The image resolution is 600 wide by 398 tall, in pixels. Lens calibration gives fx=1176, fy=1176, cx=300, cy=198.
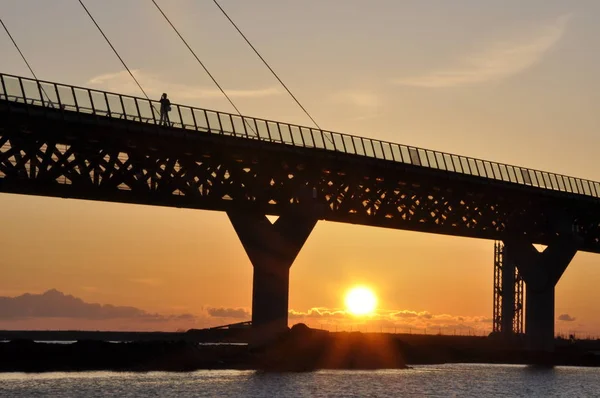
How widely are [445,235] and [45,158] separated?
50942 millimetres

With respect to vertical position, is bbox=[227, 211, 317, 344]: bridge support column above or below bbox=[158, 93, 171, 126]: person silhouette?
below

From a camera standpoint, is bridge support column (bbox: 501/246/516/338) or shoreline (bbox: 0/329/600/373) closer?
shoreline (bbox: 0/329/600/373)

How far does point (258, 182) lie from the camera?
10456 centimetres

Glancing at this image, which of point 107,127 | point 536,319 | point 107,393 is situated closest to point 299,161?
point 107,127

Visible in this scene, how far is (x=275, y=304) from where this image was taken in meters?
104

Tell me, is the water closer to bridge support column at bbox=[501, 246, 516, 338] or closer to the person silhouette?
the person silhouette

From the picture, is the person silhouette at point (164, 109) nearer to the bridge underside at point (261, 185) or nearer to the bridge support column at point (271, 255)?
the bridge underside at point (261, 185)

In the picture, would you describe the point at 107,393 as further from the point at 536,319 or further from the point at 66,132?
the point at 536,319

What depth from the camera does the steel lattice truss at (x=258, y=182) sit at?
88.8 m

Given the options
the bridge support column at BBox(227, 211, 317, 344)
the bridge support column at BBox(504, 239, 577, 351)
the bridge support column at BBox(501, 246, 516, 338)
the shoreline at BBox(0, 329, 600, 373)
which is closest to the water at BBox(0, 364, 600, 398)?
the shoreline at BBox(0, 329, 600, 373)

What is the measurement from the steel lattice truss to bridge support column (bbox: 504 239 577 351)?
185cm

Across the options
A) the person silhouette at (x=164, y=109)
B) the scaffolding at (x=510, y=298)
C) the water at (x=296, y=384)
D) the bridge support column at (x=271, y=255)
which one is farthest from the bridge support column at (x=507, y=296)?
the person silhouette at (x=164, y=109)

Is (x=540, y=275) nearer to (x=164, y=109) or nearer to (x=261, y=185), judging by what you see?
(x=261, y=185)

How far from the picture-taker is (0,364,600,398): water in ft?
275
